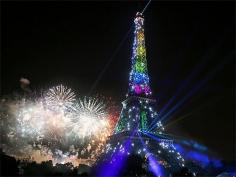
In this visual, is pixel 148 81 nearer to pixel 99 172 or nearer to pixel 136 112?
pixel 136 112

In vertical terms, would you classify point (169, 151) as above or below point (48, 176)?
above

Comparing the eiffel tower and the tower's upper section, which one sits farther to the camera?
the tower's upper section

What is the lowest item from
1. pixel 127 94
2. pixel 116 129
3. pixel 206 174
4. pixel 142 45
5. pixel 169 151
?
pixel 206 174

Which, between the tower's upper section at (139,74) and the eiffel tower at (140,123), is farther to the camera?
the tower's upper section at (139,74)

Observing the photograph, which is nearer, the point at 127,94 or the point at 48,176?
the point at 48,176

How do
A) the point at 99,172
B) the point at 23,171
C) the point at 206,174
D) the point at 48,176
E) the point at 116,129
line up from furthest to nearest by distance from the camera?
the point at 116,129, the point at 206,174, the point at 99,172, the point at 23,171, the point at 48,176

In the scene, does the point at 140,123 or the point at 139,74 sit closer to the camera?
the point at 140,123

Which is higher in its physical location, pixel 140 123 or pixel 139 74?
pixel 139 74

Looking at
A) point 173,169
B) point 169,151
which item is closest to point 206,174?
point 173,169
